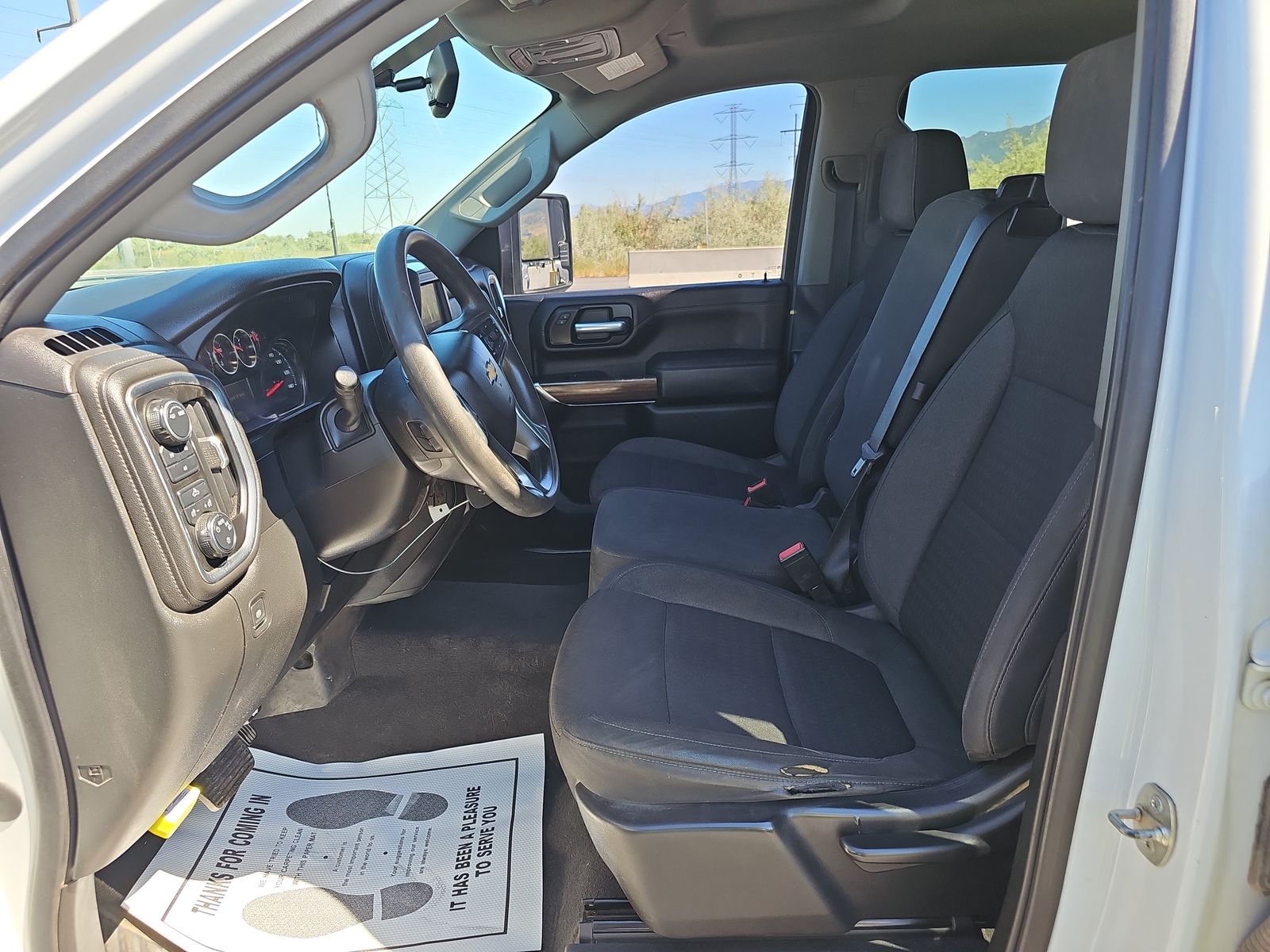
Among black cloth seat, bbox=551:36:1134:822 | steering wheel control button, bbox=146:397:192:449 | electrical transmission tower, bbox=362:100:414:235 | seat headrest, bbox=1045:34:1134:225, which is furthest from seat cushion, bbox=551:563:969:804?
electrical transmission tower, bbox=362:100:414:235

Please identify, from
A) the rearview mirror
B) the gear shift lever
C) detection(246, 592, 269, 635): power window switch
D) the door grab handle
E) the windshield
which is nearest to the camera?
the windshield

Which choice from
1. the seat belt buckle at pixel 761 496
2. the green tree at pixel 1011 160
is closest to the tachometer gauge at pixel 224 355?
the seat belt buckle at pixel 761 496

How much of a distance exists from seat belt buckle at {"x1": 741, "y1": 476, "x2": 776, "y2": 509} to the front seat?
744 millimetres

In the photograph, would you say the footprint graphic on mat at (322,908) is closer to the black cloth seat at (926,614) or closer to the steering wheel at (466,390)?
the black cloth seat at (926,614)

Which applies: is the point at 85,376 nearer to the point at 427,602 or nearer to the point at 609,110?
the point at 427,602

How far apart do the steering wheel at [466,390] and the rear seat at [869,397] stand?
0.32 m

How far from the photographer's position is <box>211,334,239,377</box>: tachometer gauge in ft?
3.94

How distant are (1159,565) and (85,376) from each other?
891mm

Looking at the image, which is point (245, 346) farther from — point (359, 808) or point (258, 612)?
point (359, 808)

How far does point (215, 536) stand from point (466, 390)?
0.47 m

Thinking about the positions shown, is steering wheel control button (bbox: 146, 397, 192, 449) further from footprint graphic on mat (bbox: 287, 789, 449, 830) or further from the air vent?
footprint graphic on mat (bbox: 287, 789, 449, 830)

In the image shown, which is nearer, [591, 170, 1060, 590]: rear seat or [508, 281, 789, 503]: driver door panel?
[591, 170, 1060, 590]: rear seat

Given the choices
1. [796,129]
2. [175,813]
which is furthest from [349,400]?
[796,129]

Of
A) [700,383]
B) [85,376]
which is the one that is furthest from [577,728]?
[700,383]
